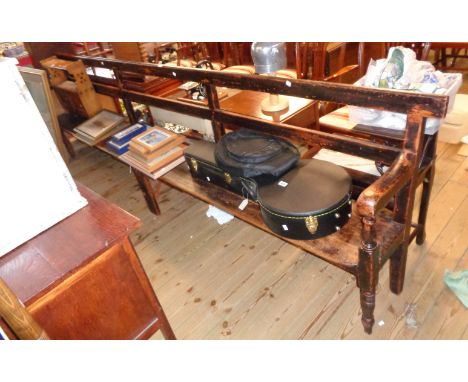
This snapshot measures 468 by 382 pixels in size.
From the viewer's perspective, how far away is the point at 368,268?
1.46 metres

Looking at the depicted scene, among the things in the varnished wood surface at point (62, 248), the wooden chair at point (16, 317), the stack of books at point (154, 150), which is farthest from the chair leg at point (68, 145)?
the wooden chair at point (16, 317)

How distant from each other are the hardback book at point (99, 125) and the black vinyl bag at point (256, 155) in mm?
1454

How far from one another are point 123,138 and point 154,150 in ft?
1.74

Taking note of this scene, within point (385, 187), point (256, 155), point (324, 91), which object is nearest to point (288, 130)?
point (256, 155)

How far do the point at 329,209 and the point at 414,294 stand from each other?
0.79 metres

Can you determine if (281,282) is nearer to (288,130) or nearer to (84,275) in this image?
(288,130)

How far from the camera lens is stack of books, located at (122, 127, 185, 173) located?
7.77ft

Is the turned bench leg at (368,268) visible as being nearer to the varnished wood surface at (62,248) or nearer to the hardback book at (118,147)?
the varnished wood surface at (62,248)

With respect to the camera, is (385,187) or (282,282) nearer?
(385,187)

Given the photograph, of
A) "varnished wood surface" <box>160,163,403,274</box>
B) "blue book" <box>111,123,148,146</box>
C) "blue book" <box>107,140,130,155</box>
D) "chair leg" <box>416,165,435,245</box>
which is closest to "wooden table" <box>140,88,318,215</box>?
"blue book" <box>107,140,130,155</box>

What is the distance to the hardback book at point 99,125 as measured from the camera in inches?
120

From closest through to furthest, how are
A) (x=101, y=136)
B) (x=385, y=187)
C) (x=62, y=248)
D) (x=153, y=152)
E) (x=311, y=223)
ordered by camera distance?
(x=62, y=248)
(x=385, y=187)
(x=311, y=223)
(x=153, y=152)
(x=101, y=136)

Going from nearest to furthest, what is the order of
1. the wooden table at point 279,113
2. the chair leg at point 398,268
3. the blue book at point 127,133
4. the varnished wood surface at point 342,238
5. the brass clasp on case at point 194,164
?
the varnished wood surface at point 342,238 → the chair leg at point 398,268 → the brass clasp on case at point 194,164 → the wooden table at point 279,113 → the blue book at point 127,133

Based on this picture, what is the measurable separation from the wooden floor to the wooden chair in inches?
46.2
